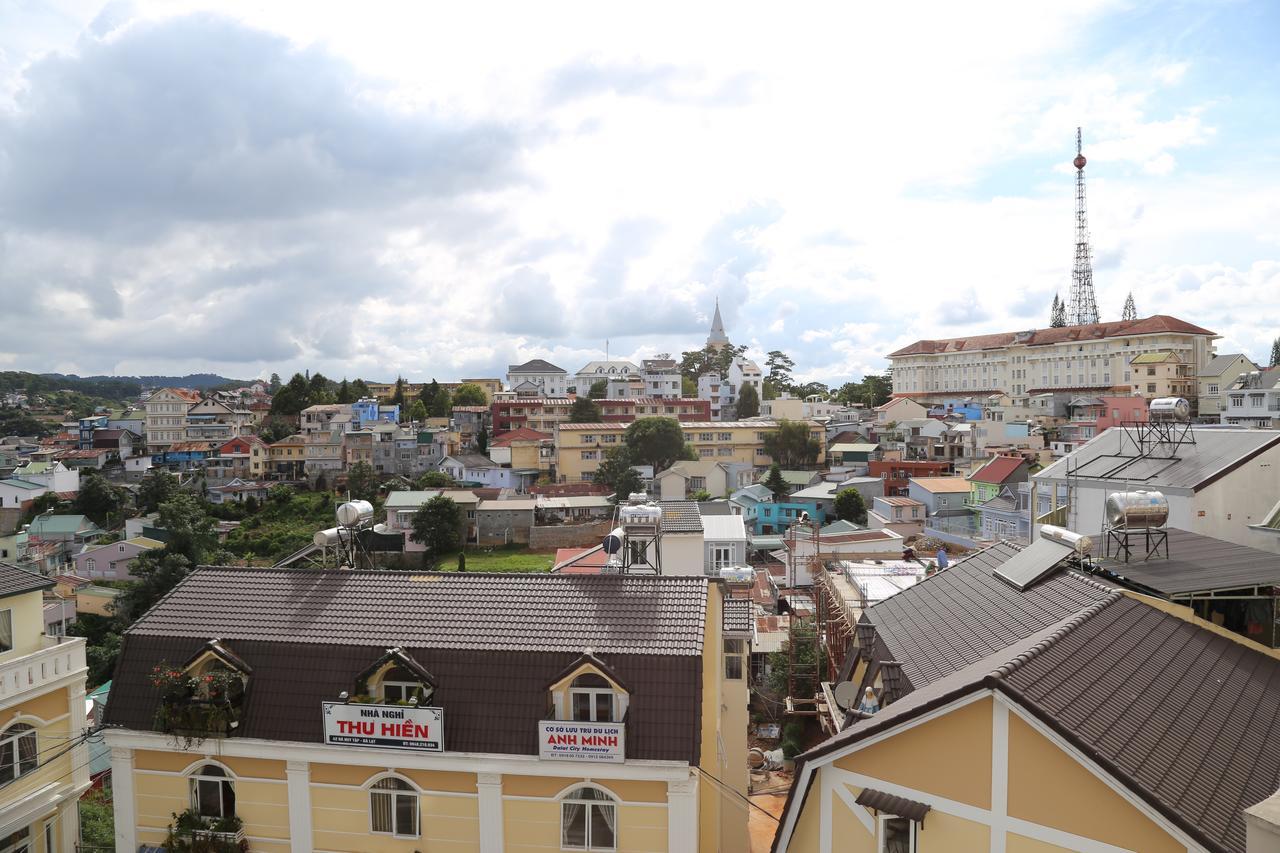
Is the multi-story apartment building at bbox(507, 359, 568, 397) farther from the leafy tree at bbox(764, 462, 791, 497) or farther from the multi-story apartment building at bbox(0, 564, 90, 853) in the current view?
the multi-story apartment building at bbox(0, 564, 90, 853)

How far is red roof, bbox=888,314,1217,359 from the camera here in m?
69.2

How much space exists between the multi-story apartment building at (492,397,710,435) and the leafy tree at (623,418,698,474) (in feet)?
35.1

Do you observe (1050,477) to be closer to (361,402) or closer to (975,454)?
(975,454)

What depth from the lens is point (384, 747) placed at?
9.04m

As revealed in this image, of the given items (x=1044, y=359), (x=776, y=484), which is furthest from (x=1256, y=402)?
(x=1044, y=359)

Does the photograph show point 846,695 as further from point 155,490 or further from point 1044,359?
point 1044,359

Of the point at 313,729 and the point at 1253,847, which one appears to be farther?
Answer: the point at 313,729

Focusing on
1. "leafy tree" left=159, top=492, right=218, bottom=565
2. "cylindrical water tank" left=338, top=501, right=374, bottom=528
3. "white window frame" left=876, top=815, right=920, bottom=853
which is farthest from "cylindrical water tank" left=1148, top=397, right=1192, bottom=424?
"leafy tree" left=159, top=492, right=218, bottom=565

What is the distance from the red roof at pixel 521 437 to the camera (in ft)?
206

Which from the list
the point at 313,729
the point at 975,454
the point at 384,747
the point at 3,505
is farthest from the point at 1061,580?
the point at 3,505

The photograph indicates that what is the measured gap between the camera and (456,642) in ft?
30.7

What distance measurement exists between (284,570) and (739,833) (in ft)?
25.7

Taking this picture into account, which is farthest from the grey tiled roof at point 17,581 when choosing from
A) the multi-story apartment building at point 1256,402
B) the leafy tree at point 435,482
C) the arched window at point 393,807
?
the multi-story apartment building at point 1256,402

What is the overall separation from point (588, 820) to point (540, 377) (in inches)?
3520
